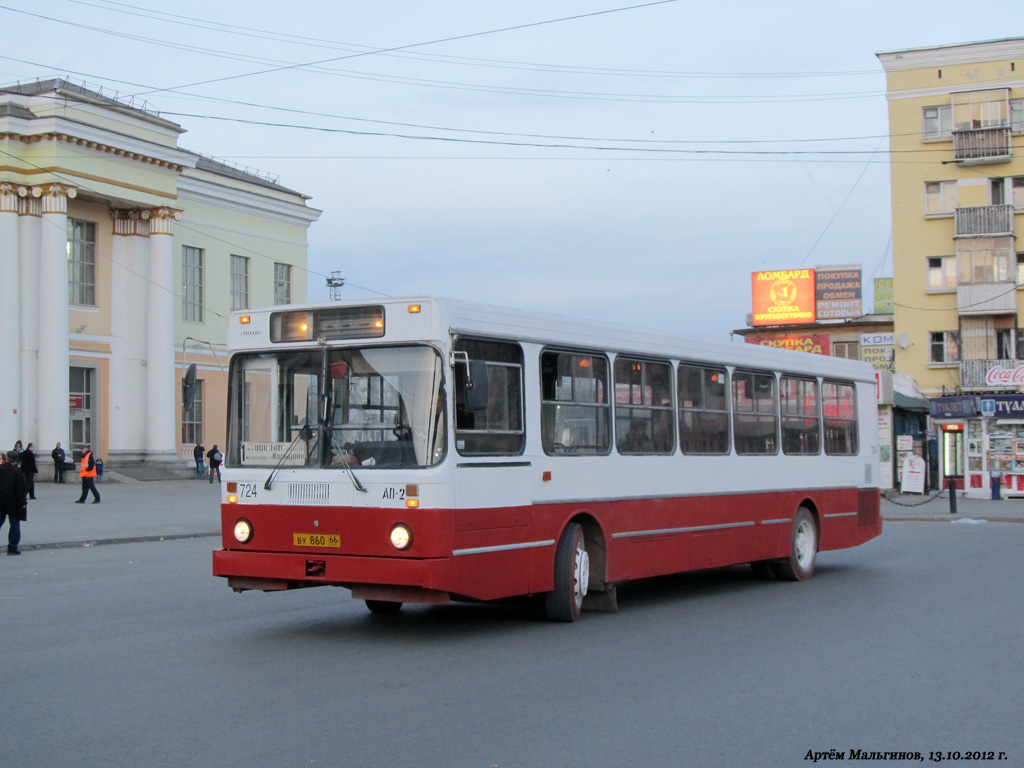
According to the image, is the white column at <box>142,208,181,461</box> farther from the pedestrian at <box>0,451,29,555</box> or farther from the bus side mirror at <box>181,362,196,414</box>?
the pedestrian at <box>0,451,29,555</box>

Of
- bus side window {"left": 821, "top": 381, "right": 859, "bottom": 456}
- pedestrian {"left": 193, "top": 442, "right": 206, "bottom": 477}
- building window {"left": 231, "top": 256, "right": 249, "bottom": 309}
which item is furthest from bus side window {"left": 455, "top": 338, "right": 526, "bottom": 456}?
building window {"left": 231, "top": 256, "right": 249, "bottom": 309}

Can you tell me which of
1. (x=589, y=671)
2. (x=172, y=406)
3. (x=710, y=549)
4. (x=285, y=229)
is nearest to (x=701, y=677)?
(x=589, y=671)

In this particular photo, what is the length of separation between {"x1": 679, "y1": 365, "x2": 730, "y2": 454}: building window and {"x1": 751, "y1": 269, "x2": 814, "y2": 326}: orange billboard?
6429cm

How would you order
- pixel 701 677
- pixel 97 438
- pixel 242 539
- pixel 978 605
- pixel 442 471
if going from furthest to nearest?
1. pixel 97 438
2. pixel 978 605
3. pixel 242 539
4. pixel 442 471
5. pixel 701 677

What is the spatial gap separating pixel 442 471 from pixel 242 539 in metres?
2.02

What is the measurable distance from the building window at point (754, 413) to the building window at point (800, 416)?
0.29m

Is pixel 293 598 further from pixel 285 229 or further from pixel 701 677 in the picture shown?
pixel 285 229

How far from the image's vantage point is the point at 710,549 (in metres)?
13.7

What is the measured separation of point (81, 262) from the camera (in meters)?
46.1

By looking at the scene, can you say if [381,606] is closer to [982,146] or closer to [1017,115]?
[982,146]

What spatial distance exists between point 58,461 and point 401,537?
34761 millimetres

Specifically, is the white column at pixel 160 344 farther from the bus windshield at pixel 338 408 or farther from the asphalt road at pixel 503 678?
the bus windshield at pixel 338 408

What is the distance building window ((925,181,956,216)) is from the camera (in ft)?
163

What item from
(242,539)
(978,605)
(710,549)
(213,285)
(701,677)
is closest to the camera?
(701,677)
